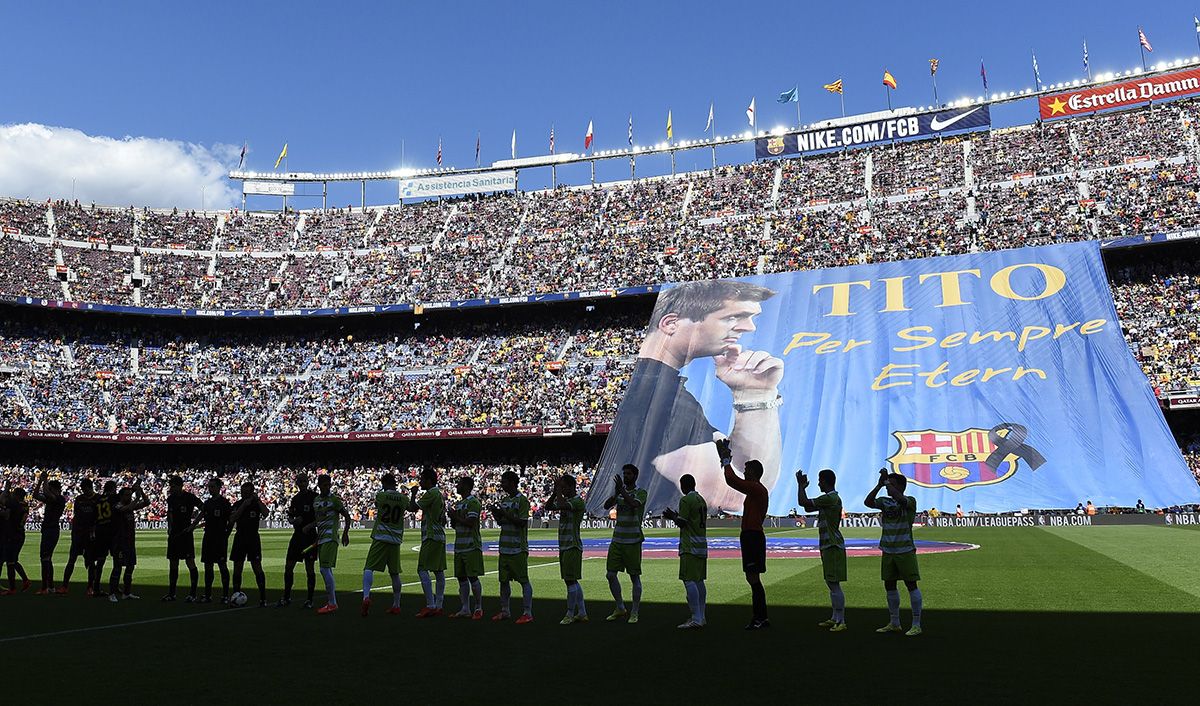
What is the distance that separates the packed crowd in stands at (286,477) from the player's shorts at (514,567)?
36.7 metres

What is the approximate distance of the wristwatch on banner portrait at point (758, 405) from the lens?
151 ft

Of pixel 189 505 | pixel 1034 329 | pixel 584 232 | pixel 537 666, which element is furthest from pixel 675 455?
pixel 537 666

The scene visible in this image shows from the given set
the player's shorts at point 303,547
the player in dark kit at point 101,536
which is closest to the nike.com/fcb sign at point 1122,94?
the player's shorts at point 303,547

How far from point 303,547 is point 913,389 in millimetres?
37049

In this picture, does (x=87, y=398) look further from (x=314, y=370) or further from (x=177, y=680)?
(x=177, y=680)

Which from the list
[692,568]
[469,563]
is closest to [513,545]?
[469,563]

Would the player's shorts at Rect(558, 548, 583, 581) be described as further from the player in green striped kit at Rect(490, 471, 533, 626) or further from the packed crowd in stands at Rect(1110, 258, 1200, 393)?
the packed crowd in stands at Rect(1110, 258, 1200, 393)

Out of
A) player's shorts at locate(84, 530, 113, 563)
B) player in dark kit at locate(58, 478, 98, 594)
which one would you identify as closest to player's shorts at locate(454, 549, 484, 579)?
player's shorts at locate(84, 530, 113, 563)

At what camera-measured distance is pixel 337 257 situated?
69.0 metres

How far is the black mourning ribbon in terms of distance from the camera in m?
38.9

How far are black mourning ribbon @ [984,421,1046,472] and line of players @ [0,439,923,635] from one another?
3152 centimetres

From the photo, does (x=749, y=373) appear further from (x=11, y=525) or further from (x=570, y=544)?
(x=11, y=525)

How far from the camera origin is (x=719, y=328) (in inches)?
2025

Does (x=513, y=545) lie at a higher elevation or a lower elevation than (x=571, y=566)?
higher
